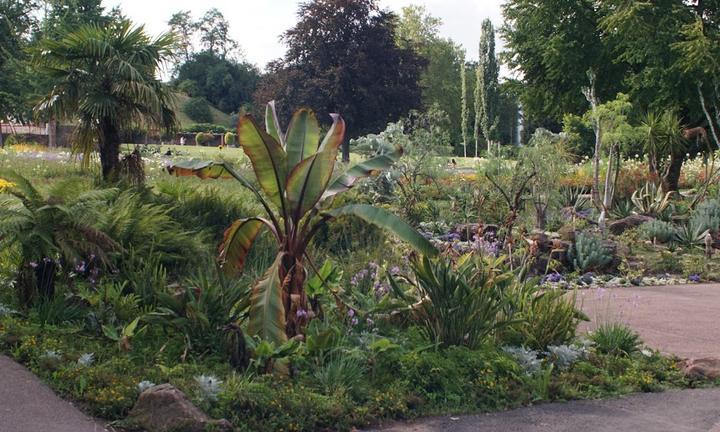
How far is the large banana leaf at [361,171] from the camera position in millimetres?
6785

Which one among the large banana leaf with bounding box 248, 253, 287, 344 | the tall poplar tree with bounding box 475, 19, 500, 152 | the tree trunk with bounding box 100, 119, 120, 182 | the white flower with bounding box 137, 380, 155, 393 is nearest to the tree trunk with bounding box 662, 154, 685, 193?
the tree trunk with bounding box 100, 119, 120, 182

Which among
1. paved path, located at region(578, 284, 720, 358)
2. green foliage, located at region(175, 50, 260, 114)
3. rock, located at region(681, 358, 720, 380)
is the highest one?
green foliage, located at region(175, 50, 260, 114)

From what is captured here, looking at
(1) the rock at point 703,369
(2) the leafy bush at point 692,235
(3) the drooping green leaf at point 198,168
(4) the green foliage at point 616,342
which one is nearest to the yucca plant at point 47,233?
(3) the drooping green leaf at point 198,168

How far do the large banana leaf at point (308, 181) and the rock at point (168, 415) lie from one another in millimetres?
2088

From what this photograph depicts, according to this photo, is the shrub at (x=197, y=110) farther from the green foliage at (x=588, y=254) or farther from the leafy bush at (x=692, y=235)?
the green foliage at (x=588, y=254)

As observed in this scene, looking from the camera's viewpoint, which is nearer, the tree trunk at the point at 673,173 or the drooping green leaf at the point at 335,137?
the drooping green leaf at the point at 335,137

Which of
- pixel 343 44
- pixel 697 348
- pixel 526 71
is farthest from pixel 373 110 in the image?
pixel 697 348

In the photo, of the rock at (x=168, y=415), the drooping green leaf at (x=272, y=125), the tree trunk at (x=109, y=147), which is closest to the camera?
the rock at (x=168, y=415)

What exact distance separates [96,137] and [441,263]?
6.55 metres

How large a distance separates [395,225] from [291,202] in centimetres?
99

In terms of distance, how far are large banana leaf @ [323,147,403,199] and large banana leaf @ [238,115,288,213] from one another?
0.45m

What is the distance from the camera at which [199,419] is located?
4742 mm

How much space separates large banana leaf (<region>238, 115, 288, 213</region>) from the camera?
20.7 feet

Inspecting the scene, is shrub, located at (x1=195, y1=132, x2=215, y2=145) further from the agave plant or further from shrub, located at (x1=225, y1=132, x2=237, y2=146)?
the agave plant
